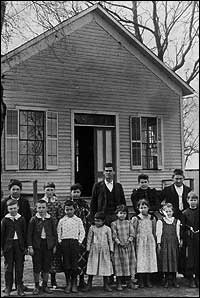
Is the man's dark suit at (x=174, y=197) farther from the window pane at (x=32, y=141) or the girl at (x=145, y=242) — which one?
the window pane at (x=32, y=141)

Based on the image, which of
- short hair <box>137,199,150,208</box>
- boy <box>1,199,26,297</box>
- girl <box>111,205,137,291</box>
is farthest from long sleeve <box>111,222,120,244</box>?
boy <box>1,199,26,297</box>

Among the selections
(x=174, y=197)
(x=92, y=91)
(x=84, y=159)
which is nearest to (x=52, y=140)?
(x=92, y=91)

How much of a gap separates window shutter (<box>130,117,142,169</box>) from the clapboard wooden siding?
0.16 m

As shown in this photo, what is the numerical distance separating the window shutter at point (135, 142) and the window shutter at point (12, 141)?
396 cm

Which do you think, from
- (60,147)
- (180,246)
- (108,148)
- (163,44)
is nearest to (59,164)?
(60,147)

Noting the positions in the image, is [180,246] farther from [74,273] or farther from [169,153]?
[169,153]

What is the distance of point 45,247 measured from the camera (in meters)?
8.48

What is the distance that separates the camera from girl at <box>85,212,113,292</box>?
8.62 meters

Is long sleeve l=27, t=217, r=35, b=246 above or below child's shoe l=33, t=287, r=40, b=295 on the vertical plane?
above

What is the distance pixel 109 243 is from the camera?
8.76 metres

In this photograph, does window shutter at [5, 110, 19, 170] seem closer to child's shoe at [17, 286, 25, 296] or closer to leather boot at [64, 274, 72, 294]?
leather boot at [64, 274, 72, 294]

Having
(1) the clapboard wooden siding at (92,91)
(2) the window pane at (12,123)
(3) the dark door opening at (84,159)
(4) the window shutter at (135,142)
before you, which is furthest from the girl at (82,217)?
(3) the dark door opening at (84,159)

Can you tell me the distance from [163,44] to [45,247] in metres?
22.4

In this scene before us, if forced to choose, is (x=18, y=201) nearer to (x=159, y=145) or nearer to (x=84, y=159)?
(x=84, y=159)
